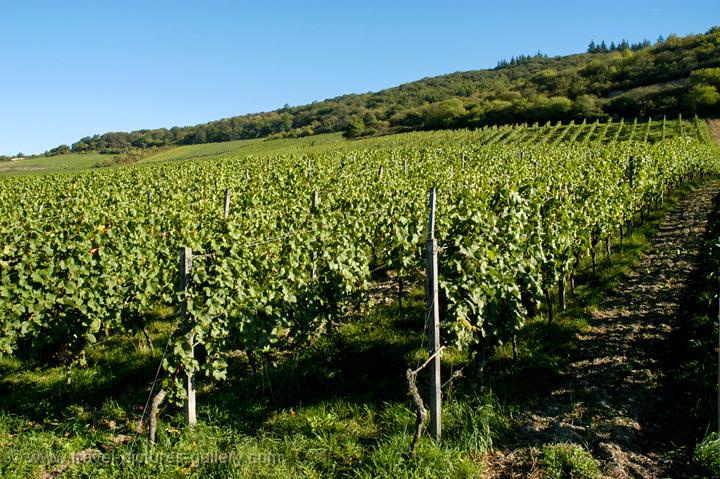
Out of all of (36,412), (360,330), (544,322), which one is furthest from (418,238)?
(36,412)

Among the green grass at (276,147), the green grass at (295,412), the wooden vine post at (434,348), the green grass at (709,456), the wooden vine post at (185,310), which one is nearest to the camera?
the green grass at (709,456)

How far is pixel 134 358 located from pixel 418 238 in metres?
4.29

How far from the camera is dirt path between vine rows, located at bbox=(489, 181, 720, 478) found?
432 centimetres

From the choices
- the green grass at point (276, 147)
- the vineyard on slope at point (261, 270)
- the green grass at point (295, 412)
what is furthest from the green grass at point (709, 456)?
the green grass at point (276, 147)

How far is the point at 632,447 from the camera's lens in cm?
444

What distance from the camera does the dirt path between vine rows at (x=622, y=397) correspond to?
4.32 metres

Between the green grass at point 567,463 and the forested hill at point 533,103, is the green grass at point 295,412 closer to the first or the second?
the green grass at point 567,463

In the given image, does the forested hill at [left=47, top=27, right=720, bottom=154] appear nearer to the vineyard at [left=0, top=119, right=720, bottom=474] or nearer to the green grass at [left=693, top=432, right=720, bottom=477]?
the vineyard at [left=0, top=119, right=720, bottom=474]

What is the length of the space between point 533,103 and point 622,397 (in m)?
63.3

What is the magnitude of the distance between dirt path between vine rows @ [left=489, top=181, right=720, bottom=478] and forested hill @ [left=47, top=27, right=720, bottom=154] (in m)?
54.8

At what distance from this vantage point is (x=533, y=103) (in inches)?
2459

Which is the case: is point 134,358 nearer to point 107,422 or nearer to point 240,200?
point 107,422

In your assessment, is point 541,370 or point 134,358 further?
point 134,358

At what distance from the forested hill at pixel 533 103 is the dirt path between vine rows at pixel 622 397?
54784mm
